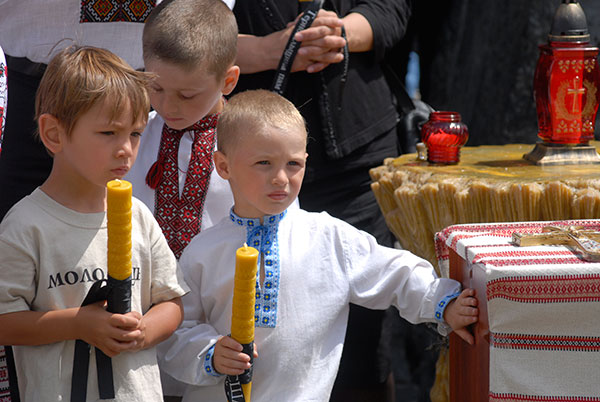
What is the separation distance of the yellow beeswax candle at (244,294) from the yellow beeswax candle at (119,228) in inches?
8.6

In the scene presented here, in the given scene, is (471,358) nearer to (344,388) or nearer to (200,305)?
(200,305)

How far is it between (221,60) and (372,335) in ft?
3.95

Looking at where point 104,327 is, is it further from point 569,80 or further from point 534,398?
point 569,80

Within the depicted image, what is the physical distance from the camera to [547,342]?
1.91m

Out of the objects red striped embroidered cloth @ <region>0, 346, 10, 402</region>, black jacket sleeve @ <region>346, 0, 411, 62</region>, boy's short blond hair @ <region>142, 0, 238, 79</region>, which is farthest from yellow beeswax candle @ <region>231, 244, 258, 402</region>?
black jacket sleeve @ <region>346, 0, 411, 62</region>

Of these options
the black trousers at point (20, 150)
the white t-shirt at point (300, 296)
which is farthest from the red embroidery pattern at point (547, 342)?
the black trousers at point (20, 150)

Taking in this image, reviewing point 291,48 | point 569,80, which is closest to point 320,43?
point 291,48

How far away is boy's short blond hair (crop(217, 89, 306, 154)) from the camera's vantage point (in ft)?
6.86

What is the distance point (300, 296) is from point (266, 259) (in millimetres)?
122

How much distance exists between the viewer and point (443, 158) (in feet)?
9.45

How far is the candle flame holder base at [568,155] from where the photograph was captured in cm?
279

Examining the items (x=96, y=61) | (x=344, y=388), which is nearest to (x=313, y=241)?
(x=96, y=61)

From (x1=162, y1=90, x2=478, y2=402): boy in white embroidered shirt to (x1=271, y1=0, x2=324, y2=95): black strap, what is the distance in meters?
0.48

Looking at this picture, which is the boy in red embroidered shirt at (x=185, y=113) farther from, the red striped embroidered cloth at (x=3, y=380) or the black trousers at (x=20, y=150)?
the red striped embroidered cloth at (x=3, y=380)
